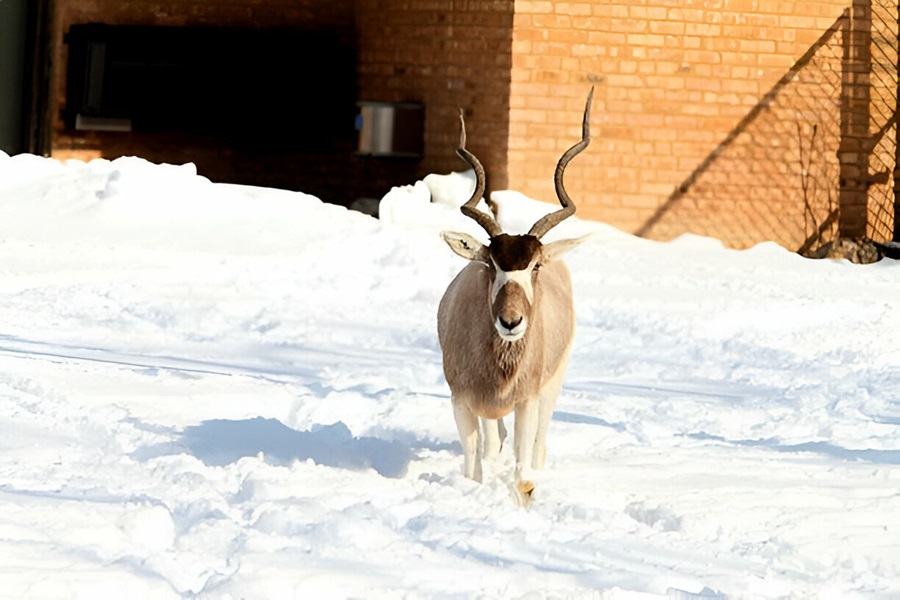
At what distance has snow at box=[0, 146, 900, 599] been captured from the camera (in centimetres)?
554

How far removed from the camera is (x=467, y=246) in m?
6.91

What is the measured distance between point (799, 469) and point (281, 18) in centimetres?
1346

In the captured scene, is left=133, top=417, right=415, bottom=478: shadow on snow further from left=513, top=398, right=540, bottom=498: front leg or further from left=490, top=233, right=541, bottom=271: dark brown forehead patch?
left=490, top=233, right=541, bottom=271: dark brown forehead patch

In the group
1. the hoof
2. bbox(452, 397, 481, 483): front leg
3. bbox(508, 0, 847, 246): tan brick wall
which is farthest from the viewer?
bbox(508, 0, 847, 246): tan brick wall

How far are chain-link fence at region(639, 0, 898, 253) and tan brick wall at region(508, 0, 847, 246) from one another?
191 millimetres

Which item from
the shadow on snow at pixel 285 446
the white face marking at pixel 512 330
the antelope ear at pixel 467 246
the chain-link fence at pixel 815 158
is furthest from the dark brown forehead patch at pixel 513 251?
the chain-link fence at pixel 815 158

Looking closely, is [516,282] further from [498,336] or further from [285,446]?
[285,446]

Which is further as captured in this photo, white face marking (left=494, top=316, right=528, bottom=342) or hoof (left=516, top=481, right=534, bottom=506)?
hoof (left=516, top=481, right=534, bottom=506)

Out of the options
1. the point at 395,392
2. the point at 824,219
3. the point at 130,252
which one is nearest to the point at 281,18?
the point at 130,252

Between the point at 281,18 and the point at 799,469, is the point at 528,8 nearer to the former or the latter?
the point at 281,18

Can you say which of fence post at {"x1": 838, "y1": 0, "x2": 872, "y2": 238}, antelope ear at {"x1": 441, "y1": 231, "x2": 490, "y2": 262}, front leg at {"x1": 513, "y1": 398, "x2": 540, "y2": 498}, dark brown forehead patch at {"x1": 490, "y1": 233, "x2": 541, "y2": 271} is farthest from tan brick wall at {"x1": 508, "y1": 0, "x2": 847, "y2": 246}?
dark brown forehead patch at {"x1": 490, "y1": 233, "x2": 541, "y2": 271}

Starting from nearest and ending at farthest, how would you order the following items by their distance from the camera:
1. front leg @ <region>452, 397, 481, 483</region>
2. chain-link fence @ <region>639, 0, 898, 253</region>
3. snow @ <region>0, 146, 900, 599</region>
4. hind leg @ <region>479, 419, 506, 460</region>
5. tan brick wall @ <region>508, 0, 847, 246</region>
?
1. snow @ <region>0, 146, 900, 599</region>
2. front leg @ <region>452, 397, 481, 483</region>
3. hind leg @ <region>479, 419, 506, 460</region>
4. tan brick wall @ <region>508, 0, 847, 246</region>
5. chain-link fence @ <region>639, 0, 898, 253</region>

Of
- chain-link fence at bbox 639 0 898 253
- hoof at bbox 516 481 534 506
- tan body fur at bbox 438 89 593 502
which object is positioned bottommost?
hoof at bbox 516 481 534 506

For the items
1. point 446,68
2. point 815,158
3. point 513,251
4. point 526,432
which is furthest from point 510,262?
point 815,158
